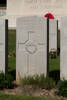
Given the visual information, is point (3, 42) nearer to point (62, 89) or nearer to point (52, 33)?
point (62, 89)

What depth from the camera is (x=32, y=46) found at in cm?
800

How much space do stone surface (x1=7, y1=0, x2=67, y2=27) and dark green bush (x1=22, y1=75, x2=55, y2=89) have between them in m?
21.6

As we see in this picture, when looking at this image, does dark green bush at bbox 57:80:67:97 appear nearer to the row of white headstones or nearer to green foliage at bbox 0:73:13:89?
the row of white headstones

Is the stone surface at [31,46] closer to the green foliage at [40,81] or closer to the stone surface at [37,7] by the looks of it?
the green foliage at [40,81]

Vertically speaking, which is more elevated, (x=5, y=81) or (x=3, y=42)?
(x=3, y=42)

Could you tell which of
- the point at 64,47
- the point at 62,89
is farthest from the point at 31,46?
the point at 62,89

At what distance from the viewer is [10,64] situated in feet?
36.2

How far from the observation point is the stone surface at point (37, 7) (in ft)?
95.2

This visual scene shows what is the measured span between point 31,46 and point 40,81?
998 mm

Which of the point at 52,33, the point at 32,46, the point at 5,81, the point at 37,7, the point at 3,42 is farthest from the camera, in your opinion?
the point at 37,7

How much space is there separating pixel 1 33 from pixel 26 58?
0.92 meters

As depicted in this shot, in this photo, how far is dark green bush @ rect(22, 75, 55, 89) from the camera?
7460 millimetres

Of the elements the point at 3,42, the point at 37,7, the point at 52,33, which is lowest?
the point at 3,42

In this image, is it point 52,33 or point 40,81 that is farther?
point 52,33
